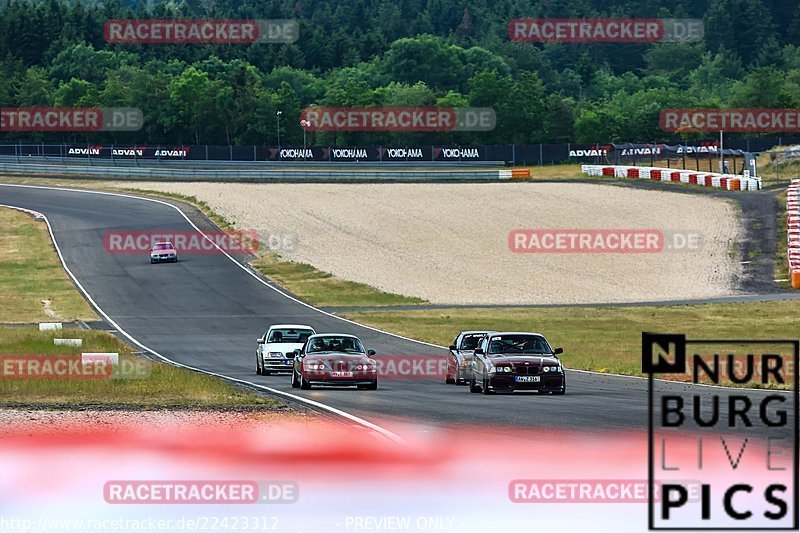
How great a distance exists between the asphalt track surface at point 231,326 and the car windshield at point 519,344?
1.11 m

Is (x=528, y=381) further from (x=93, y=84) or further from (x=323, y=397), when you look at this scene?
(x=93, y=84)

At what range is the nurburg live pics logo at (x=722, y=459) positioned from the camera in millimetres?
11211

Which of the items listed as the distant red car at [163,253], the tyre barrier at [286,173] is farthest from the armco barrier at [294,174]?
the distant red car at [163,253]

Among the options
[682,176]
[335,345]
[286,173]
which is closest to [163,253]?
[286,173]

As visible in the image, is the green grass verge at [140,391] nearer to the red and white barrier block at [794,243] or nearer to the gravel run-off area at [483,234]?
the gravel run-off area at [483,234]

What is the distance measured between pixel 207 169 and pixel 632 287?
58876 mm

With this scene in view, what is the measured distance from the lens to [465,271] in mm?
68625

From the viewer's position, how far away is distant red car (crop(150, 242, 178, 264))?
72125mm

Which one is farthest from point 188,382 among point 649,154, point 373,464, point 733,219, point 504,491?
point 649,154

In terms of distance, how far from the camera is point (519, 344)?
88.7ft

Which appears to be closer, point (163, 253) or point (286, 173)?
point (163, 253)

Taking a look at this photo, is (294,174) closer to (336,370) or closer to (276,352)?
(276,352)

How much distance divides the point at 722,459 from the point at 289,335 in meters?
20.4

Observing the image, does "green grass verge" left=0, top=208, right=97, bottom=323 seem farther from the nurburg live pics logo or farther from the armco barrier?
the nurburg live pics logo
